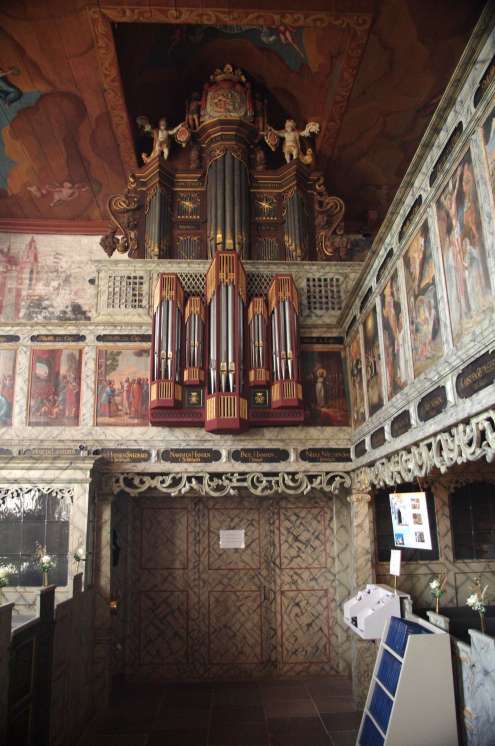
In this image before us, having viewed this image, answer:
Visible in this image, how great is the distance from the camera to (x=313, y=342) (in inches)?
387

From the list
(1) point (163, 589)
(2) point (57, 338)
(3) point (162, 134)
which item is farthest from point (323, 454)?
(3) point (162, 134)

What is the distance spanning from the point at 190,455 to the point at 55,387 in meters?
2.51

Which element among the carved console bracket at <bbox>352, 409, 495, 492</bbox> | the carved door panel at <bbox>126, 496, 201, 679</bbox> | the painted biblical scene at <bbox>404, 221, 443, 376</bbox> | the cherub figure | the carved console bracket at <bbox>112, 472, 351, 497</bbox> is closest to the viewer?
the carved console bracket at <bbox>352, 409, 495, 492</bbox>

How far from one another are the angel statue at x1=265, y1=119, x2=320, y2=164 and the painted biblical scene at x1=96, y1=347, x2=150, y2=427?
16.5ft

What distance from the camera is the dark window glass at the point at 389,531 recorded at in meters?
9.39

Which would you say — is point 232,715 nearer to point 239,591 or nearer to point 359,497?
point 239,591

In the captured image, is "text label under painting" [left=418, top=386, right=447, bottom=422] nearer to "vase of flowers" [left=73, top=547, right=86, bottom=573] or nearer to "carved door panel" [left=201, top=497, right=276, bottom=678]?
"vase of flowers" [left=73, top=547, right=86, bottom=573]

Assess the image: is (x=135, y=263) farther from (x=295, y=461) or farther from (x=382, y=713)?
(x=382, y=713)

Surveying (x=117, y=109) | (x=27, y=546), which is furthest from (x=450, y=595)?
(x=117, y=109)

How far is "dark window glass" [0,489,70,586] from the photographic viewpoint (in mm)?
8391

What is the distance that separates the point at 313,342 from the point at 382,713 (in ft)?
18.2

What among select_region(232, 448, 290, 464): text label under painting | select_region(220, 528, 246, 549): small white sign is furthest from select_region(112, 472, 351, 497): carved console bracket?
select_region(220, 528, 246, 549): small white sign

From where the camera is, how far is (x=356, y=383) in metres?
8.91

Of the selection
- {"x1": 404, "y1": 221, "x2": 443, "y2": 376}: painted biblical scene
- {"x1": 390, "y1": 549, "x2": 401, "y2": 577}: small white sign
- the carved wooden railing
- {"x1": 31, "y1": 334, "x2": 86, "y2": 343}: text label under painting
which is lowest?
the carved wooden railing
